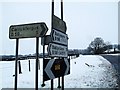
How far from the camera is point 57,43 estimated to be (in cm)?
447

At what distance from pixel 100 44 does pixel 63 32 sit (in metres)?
82.6

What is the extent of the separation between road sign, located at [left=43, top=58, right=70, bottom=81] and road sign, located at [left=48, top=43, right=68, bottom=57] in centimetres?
11

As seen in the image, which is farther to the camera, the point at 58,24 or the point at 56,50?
the point at 58,24

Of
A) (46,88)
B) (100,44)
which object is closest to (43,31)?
(46,88)

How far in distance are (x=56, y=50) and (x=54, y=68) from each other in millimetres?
339

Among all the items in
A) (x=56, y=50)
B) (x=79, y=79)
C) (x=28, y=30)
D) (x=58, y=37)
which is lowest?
(x=79, y=79)

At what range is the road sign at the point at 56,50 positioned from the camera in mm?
4055

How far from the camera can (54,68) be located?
13.7ft

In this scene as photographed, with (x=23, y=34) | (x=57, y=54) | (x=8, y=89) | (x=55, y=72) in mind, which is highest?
(x=23, y=34)

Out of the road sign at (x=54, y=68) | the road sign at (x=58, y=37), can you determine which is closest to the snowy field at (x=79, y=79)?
the road sign at (x=58, y=37)

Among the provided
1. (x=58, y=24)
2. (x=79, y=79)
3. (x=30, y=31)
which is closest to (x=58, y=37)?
(x=58, y=24)

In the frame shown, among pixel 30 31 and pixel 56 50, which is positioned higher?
pixel 30 31

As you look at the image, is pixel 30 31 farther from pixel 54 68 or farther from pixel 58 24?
pixel 54 68

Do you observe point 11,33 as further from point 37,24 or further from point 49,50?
point 49,50
